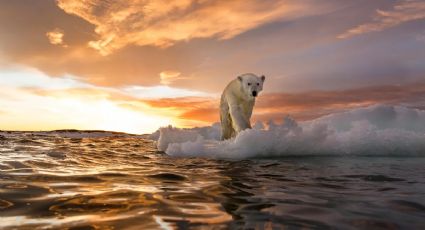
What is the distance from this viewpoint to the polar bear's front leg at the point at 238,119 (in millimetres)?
10662

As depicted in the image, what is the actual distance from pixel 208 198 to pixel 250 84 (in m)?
7.18

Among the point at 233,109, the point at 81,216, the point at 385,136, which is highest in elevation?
the point at 233,109

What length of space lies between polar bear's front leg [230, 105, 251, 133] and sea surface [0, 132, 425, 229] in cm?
422

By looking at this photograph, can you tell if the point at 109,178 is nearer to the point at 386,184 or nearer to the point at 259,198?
the point at 259,198

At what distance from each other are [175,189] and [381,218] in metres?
2.43

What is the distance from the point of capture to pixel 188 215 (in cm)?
316

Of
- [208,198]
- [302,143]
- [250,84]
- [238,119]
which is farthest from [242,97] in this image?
[208,198]

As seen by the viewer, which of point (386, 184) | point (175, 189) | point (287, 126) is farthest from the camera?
point (287, 126)

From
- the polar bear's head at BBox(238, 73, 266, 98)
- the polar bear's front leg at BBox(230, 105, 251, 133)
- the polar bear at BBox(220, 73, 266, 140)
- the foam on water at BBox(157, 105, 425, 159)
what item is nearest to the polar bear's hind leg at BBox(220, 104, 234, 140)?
the polar bear at BBox(220, 73, 266, 140)

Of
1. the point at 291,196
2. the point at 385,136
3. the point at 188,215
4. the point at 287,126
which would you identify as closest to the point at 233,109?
the point at 287,126

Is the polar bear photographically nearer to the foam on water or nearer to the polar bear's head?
the polar bear's head

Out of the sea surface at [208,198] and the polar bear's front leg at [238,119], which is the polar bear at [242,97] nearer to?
the polar bear's front leg at [238,119]

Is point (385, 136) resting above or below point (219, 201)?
above

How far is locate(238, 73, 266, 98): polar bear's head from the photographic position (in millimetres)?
10605
